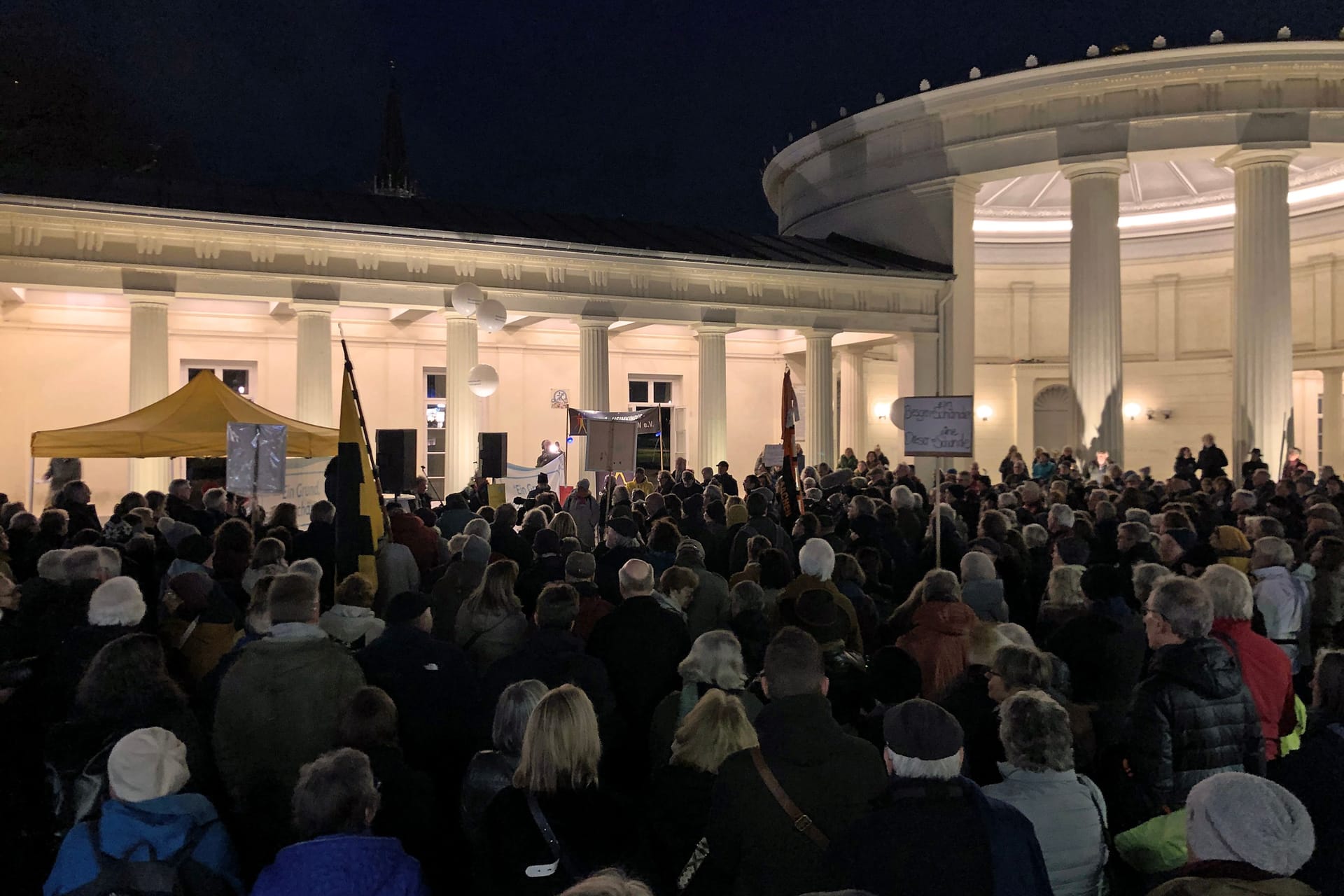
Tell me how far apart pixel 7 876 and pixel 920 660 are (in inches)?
177

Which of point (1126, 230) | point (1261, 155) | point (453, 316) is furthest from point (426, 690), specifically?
point (1126, 230)

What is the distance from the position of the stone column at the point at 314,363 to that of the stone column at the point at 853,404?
49.3 ft

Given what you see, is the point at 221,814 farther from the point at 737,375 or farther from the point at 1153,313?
the point at 1153,313

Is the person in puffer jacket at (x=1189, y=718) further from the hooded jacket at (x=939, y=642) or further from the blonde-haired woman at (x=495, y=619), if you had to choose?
the blonde-haired woman at (x=495, y=619)

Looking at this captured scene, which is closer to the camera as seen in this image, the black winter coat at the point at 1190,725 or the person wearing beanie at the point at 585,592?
the black winter coat at the point at 1190,725

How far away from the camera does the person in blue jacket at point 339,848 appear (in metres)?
2.87

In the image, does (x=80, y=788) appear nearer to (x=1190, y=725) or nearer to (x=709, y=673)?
(x=709, y=673)

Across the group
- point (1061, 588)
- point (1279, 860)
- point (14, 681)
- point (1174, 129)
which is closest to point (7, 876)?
point (14, 681)

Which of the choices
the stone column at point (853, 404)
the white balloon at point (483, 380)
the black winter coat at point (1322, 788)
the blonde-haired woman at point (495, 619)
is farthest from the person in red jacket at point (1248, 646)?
the stone column at point (853, 404)

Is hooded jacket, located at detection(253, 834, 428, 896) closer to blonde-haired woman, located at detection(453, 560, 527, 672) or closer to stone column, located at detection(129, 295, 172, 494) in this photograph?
blonde-haired woman, located at detection(453, 560, 527, 672)

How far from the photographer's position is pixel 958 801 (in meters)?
A: 2.94

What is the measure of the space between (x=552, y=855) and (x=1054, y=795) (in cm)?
165

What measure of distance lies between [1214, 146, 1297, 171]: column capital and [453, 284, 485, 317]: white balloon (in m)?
16.4

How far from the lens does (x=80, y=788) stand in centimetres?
363
